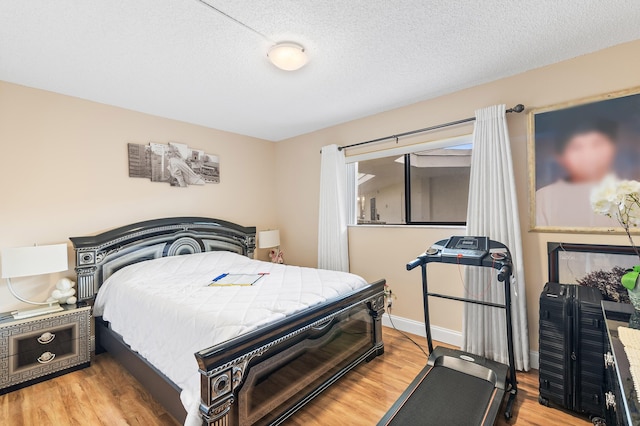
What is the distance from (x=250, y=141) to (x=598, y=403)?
453cm

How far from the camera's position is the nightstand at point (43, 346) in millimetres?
2305

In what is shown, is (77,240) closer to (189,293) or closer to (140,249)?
(140,249)

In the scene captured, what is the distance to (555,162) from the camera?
94.8 inches

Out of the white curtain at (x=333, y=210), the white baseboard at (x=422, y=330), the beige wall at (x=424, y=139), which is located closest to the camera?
the beige wall at (x=424, y=139)

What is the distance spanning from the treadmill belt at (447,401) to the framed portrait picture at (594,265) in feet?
3.64

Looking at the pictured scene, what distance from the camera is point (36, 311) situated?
253 centimetres

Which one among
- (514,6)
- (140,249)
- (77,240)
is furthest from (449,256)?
(77,240)

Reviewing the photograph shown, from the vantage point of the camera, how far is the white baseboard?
2982 mm

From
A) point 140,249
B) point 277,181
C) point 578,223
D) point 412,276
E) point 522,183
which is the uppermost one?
point 277,181

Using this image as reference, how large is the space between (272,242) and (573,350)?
341cm

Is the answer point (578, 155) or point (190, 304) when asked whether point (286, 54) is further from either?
point (578, 155)

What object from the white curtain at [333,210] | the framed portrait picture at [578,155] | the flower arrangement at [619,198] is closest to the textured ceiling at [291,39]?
the framed portrait picture at [578,155]

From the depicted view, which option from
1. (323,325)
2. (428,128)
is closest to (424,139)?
(428,128)

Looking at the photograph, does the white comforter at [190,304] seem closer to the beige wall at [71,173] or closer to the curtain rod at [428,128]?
the beige wall at [71,173]
